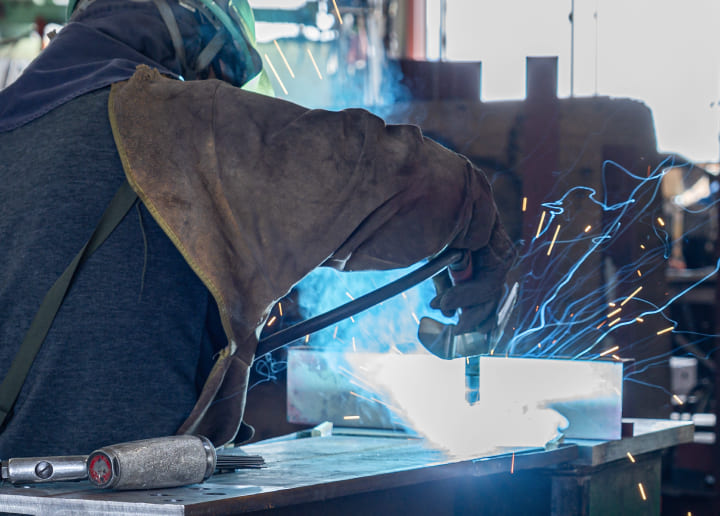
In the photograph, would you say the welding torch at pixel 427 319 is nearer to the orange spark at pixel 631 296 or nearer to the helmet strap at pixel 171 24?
the helmet strap at pixel 171 24


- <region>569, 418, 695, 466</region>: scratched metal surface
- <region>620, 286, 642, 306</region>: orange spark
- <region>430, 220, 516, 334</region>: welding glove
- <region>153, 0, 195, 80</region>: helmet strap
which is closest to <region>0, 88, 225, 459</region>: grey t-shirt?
<region>153, 0, 195, 80</region>: helmet strap

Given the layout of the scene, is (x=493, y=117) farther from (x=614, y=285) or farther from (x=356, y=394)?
(x=356, y=394)

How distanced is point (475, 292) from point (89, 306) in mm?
704

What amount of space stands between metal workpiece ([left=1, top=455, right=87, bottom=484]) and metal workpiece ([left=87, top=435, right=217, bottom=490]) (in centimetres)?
3

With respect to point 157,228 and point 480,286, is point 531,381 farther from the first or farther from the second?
point 157,228

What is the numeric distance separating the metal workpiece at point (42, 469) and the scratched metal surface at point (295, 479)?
0.01 metres

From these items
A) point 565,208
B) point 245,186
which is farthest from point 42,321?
point 565,208

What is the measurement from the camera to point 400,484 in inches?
51.8

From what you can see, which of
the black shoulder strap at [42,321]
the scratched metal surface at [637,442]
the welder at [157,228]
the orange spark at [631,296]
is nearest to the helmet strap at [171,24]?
the welder at [157,228]

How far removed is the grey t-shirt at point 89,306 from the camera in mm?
1264

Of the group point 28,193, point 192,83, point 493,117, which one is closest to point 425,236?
point 192,83

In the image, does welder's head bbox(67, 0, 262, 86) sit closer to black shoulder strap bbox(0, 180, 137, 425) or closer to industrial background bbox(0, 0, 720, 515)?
black shoulder strap bbox(0, 180, 137, 425)

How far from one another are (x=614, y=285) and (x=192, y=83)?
65.3 inches

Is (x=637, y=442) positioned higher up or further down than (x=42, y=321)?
further down
